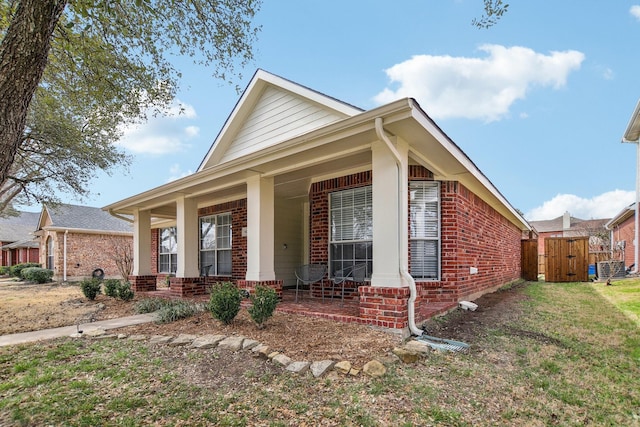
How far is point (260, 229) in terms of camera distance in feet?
22.0

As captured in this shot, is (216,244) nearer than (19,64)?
No

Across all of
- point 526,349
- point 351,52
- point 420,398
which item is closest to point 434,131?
point 526,349

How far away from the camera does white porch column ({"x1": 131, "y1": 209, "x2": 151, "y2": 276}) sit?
1046cm

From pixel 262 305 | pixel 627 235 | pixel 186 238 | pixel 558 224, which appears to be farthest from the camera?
pixel 558 224

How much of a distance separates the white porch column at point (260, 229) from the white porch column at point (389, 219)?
8.62ft

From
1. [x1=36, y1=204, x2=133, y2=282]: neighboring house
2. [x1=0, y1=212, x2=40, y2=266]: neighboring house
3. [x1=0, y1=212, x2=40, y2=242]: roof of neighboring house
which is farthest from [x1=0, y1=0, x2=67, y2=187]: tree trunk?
[x1=0, y1=212, x2=40, y2=242]: roof of neighboring house

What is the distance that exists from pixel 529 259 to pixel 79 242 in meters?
23.2

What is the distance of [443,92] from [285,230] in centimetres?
570

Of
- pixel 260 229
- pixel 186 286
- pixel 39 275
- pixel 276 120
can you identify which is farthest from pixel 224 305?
pixel 39 275

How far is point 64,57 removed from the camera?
5.67 m

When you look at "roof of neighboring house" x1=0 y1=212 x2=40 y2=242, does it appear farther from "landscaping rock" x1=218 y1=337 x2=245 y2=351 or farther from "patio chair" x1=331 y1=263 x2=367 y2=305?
"landscaping rock" x1=218 y1=337 x2=245 y2=351

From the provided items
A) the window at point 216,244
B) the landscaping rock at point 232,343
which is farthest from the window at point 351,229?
the window at point 216,244

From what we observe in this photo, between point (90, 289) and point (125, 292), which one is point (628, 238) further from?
point (90, 289)

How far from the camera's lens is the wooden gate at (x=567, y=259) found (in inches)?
550
